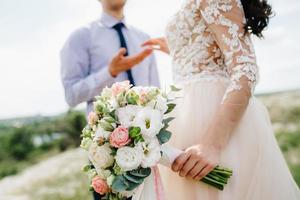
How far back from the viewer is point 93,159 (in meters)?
2.58

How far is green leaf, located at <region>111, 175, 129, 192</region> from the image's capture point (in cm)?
250

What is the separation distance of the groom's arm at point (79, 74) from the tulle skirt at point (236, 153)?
135cm

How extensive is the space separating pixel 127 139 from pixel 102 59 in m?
1.95

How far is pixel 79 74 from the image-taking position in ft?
14.2

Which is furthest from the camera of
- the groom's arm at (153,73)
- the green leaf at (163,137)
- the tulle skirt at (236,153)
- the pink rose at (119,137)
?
the groom's arm at (153,73)

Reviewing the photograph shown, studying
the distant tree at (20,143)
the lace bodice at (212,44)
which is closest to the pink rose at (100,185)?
the lace bodice at (212,44)

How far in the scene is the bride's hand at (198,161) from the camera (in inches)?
103

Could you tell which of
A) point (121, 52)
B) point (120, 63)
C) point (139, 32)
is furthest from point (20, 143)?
point (121, 52)

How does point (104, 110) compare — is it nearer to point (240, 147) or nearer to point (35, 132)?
point (240, 147)

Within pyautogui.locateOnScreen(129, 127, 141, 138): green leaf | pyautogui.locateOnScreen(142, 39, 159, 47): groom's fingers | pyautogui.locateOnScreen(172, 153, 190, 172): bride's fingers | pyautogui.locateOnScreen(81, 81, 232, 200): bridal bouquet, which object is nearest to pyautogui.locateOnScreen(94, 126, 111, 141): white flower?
pyautogui.locateOnScreen(81, 81, 232, 200): bridal bouquet

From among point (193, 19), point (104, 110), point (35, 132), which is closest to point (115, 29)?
point (193, 19)

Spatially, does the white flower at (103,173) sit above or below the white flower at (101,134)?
below

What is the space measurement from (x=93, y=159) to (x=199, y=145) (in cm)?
48

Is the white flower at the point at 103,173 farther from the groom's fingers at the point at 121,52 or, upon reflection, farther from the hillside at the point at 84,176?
the hillside at the point at 84,176
